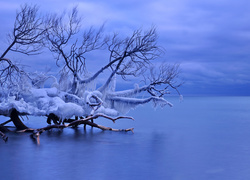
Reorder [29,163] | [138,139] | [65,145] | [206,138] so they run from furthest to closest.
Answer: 1. [206,138]
2. [138,139]
3. [65,145]
4. [29,163]

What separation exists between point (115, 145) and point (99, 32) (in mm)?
8860

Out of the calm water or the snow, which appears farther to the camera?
the snow

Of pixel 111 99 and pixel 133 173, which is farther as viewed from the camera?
pixel 111 99

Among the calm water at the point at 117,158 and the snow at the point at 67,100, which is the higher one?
the snow at the point at 67,100

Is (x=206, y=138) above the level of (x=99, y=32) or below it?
below

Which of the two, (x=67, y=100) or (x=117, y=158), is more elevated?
(x=67, y=100)

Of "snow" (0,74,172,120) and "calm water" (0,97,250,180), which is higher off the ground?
"snow" (0,74,172,120)

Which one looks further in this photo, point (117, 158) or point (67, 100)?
point (67, 100)

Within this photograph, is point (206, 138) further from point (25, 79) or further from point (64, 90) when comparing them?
point (25, 79)

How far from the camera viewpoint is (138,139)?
2317 cm

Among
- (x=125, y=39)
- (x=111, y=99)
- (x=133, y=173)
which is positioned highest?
(x=125, y=39)

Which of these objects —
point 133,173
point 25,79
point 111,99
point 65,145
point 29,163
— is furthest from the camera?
point 111,99

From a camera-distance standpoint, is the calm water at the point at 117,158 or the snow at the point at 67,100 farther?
the snow at the point at 67,100

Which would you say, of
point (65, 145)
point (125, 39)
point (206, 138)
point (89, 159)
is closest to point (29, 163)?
point (89, 159)
